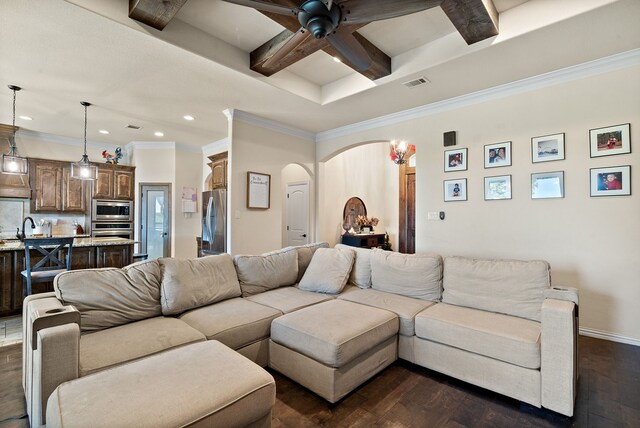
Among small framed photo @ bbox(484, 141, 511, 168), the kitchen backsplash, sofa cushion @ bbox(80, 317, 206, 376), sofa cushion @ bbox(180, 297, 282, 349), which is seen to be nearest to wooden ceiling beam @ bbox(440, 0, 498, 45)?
small framed photo @ bbox(484, 141, 511, 168)

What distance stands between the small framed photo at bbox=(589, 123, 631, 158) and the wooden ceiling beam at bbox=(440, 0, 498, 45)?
60.5 inches

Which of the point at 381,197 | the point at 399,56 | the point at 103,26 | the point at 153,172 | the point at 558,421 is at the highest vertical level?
the point at 399,56

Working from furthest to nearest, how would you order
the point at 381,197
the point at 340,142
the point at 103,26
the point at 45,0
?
1. the point at 381,197
2. the point at 340,142
3. the point at 103,26
4. the point at 45,0

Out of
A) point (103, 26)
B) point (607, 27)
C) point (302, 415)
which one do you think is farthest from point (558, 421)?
point (103, 26)

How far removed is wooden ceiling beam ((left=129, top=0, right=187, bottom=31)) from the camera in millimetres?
2238

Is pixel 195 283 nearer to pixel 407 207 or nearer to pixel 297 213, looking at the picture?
pixel 297 213

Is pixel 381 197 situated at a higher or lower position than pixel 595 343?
higher

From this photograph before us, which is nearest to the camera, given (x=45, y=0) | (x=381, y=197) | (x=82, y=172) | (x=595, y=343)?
(x=45, y=0)

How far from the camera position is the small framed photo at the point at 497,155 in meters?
3.52

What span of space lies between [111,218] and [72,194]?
790mm

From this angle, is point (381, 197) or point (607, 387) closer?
point (607, 387)

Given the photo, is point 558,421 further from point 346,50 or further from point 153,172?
point 153,172

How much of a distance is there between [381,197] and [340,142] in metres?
2.67

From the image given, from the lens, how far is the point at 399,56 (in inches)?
128
